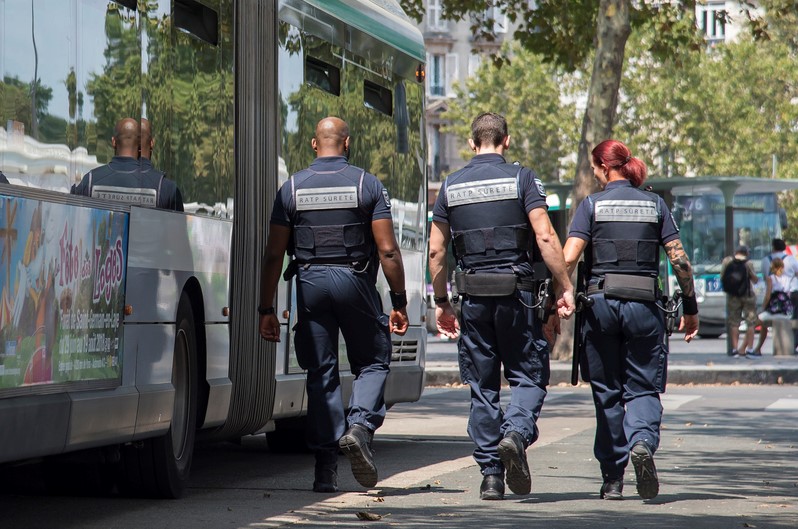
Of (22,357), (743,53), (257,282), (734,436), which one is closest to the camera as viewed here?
(22,357)

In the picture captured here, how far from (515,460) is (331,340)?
3.79 feet

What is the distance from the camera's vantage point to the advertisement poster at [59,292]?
5.95 m

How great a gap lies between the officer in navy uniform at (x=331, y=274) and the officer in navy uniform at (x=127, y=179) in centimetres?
80

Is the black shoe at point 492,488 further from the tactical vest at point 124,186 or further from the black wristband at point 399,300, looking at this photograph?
the tactical vest at point 124,186

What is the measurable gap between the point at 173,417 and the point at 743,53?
5309cm

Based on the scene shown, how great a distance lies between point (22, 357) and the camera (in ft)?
19.9

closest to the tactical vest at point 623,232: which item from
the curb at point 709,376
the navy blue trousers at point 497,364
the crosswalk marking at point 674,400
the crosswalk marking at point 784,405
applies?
the navy blue trousers at point 497,364

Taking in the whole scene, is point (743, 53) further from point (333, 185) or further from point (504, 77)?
point (333, 185)

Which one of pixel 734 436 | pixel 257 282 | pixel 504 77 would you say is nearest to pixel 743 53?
pixel 504 77

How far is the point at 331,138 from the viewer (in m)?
8.40

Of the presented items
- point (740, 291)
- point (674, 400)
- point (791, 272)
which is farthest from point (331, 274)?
point (791, 272)

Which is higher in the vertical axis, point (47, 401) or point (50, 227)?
point (50, 227)

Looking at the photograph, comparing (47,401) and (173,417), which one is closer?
(47,401)

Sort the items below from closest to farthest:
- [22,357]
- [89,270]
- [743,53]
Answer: [22,357] < [89,270] < [743,53]
